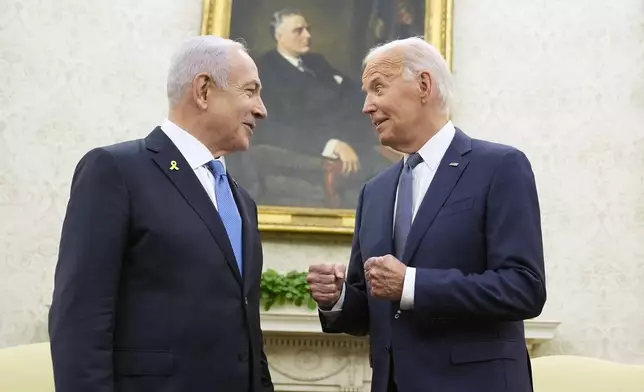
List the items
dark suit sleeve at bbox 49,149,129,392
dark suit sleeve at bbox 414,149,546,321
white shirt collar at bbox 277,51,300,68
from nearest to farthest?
dark suit sleeve at bbox 49,149,129,392 → dark suit sleeve at bbox 414,149,546,321 → white shirt collar at bbox 277,51,300,68

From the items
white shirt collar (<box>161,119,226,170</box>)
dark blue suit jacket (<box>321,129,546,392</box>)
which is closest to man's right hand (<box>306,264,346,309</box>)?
dark blue suit jacket (<box>321,129,546,392</box>)

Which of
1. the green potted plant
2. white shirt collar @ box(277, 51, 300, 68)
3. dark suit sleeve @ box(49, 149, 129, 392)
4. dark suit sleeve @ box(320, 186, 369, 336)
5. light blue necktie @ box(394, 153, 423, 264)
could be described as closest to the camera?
dark suit sleeve @ box(49, 149, 129, 392)

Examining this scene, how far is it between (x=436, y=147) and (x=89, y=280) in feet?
3.65

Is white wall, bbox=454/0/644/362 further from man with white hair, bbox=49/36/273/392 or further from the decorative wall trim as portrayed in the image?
man with white hair, bbox=49/36/273/392

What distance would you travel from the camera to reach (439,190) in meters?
2.02

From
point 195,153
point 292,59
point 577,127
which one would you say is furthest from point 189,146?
point 577,127

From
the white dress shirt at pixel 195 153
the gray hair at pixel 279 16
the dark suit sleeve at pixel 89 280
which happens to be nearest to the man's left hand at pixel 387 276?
the white dress shirt at pixel 195 153

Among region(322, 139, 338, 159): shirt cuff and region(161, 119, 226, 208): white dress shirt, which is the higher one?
region(322, 139, 338, 159): shirt cuff

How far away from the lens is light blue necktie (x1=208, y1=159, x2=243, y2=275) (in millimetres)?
1989

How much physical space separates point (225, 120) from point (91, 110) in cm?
289

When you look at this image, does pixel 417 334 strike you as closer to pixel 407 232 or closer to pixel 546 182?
pixel 407 232

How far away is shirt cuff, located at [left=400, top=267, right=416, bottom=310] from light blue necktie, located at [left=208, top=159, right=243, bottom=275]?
0.46 metres

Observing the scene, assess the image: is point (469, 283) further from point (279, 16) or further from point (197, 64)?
point (279, 16)

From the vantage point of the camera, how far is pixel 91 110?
15.5 feet
